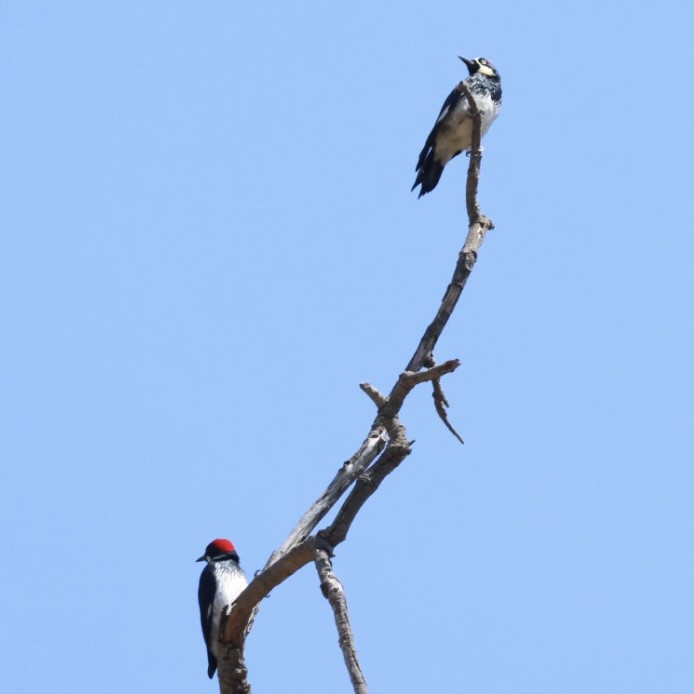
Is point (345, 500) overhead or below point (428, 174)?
below

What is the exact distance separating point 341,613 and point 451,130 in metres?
4.79

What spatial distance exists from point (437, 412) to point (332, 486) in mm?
892

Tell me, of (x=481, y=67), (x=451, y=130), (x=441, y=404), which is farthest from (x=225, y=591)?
(x=481, y=67)

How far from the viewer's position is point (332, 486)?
5562 millimetres

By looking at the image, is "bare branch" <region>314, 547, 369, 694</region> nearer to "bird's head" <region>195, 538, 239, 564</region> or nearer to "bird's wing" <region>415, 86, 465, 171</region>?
"bird's head" <region>195, 538, 239, 564</region>

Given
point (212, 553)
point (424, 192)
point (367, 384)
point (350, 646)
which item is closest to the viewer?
point (350, 646)

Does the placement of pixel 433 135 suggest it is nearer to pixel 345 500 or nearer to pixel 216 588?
pixel 216 588

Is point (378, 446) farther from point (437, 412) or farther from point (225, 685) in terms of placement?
point (225, 685)

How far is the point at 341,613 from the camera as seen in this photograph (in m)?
4.98

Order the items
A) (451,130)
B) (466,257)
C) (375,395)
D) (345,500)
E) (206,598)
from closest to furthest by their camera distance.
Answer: (345,500), (375,395), (466,257), (206,598), (451,130)

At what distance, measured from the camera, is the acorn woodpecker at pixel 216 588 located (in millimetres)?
7387

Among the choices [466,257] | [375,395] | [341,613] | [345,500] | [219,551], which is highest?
[219,551]

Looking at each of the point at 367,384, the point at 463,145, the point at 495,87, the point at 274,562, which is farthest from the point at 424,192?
the point at 274,562

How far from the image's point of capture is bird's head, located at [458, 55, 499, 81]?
9.52 m
